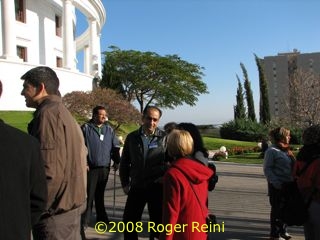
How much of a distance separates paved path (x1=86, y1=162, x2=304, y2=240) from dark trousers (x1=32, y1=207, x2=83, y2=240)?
315 centimetres

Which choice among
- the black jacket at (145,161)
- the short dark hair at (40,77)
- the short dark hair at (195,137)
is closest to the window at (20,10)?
the black jacket at (145,161)

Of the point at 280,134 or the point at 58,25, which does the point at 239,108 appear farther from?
the point at 280,134

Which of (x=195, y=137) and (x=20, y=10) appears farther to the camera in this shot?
(x=20, y=10)

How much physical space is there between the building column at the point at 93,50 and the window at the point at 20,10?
11530 millimetres

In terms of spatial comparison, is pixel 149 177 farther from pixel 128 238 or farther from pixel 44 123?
pixel 44 123

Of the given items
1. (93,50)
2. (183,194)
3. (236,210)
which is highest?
(93,50)

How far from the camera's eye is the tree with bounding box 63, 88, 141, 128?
27656 mm

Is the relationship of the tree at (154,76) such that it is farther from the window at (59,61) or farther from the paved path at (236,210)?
the paved path at (236,210)

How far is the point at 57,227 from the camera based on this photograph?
147 inches

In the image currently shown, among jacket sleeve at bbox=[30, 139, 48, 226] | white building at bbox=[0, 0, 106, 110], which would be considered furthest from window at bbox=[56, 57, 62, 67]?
jacket sleeve at bbox=[30, 139, 48, 226]

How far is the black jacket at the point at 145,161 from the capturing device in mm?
5941

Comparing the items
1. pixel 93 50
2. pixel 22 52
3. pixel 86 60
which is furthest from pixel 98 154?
pixel 86 60

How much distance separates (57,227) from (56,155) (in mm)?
596

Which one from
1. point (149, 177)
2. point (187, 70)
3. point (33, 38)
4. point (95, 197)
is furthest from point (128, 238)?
point (187, 70)
